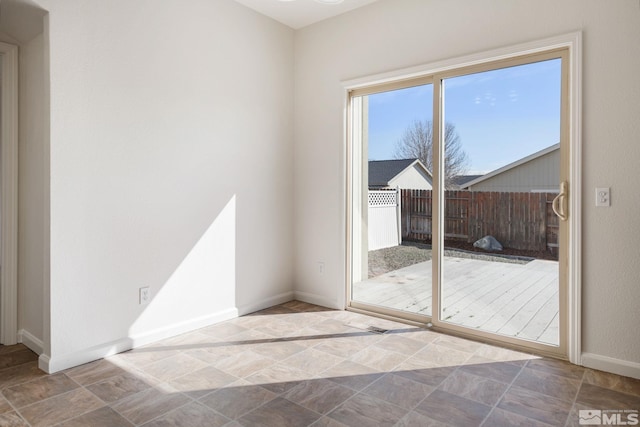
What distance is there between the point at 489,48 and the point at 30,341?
13.1ft

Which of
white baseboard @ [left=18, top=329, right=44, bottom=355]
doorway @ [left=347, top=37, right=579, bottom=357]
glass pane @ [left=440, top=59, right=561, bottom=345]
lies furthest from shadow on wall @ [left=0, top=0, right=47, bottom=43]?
glass pane @ [left=440, top=59, right=561, bottom=345]

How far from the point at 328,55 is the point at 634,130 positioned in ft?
8.41

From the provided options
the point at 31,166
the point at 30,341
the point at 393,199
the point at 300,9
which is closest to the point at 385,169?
the point at 393,199

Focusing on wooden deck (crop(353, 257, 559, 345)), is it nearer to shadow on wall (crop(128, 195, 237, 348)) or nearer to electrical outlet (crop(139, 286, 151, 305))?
shadow on wall (crop(128, 195, 237, 348))

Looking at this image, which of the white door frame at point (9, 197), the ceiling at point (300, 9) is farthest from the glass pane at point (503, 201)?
the white door frame at point (9, 197)

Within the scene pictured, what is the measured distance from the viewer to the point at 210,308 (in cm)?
347

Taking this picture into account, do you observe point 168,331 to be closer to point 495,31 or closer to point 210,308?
point 210,308

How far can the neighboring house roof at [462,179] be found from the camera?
10.4ft

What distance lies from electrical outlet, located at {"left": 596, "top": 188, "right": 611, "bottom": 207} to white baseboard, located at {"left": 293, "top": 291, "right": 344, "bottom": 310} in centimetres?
229

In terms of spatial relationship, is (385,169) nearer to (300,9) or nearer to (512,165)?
(512,165)

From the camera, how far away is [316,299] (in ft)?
13.4

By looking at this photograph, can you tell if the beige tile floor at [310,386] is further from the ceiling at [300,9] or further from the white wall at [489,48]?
the ceiling at [300,9]

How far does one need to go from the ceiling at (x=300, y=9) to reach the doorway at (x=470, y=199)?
2.46 feet

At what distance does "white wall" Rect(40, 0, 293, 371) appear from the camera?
2.58 metres
